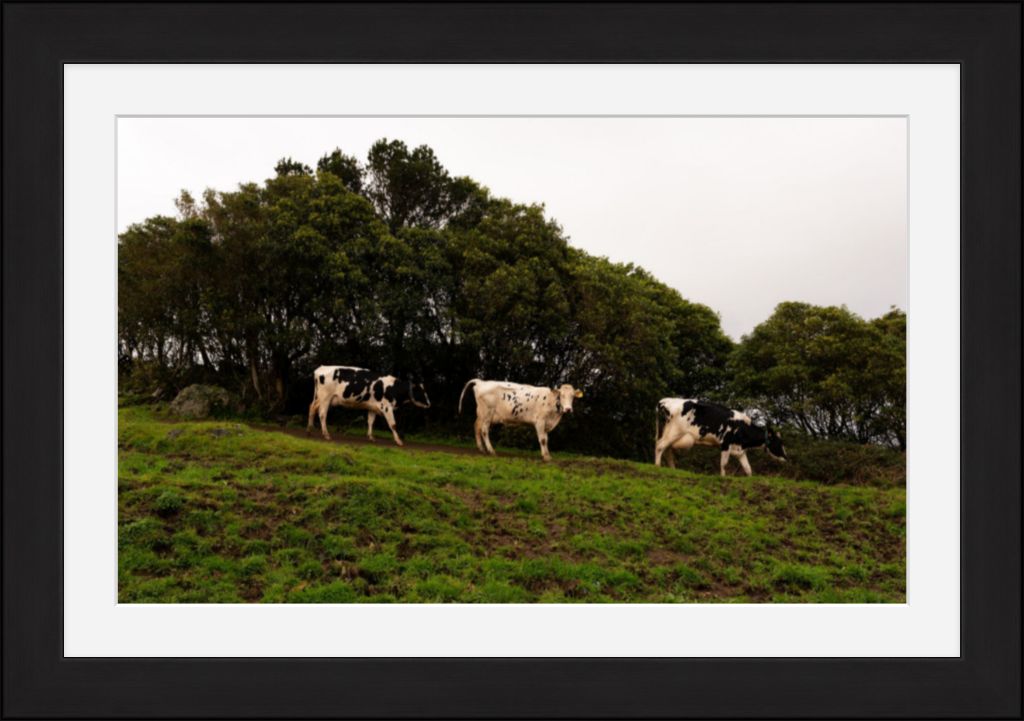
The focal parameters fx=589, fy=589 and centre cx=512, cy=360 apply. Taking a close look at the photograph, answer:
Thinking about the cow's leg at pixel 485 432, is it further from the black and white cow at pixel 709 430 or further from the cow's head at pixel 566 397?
the black and white cow at pixel 709 430

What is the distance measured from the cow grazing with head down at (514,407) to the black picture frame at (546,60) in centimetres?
944

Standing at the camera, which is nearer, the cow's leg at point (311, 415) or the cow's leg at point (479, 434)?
the cow's leg at point (479, 434)

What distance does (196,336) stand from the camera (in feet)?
55.4

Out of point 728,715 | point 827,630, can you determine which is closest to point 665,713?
point 728,715

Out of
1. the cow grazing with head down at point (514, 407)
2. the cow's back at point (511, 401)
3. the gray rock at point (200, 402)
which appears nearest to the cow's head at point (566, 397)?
the cow grazing with head down at point (514, 407)

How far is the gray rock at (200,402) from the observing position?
15.6m

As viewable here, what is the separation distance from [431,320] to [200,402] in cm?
660

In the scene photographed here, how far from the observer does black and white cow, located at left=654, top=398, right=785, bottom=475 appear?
13.7m

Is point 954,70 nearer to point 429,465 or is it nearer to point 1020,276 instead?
point 1020,276

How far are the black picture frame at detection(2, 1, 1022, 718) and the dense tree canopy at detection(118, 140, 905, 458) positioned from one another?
10090mm

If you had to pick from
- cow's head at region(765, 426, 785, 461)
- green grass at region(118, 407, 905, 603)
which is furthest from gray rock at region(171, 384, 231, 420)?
cow's head at region(765, 426, 785, 461)

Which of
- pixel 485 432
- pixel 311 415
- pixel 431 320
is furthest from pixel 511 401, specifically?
pixel 311 415

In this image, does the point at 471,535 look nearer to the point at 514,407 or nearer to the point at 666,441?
the point at 514,407

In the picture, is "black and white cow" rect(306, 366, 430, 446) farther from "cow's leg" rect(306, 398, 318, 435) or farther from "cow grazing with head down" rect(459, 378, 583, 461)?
"cow grazing with head down" rect(459, 378, 583, 461)
